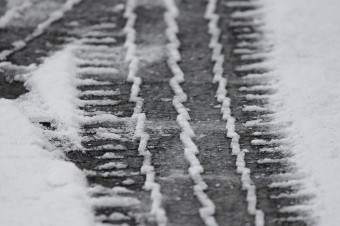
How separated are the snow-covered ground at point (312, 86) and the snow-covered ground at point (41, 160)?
1010mm

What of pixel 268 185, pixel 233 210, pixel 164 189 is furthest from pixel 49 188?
pixel 268 185

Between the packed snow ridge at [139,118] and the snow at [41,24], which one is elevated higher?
the snow at [41,24]

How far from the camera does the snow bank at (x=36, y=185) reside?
228 cm

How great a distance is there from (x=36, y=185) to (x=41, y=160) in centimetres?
17

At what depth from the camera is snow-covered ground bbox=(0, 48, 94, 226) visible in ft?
7.57

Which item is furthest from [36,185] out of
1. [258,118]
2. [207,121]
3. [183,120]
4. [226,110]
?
[258,118]

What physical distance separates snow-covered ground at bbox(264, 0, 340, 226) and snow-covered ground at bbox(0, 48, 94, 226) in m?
1.01

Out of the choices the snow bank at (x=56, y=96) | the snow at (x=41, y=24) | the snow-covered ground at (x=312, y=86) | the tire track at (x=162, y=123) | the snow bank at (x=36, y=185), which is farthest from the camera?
the snow at (x=41, y=24)

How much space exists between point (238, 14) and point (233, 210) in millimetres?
2115

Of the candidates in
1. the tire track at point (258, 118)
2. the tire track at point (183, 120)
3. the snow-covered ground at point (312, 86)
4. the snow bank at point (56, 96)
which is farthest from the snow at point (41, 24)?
the snow-covered ground at point (312, 86)

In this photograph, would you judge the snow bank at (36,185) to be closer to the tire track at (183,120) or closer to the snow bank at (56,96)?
the snow bank at (56,96)

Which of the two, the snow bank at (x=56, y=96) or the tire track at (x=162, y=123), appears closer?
the tire track at (x=162, y=123)

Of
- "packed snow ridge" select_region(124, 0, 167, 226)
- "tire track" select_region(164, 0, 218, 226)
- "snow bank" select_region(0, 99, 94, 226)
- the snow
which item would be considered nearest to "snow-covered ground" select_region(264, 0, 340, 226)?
"tire track" select_region(164, 0, 218, 226)

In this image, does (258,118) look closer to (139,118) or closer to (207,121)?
(207,121)
